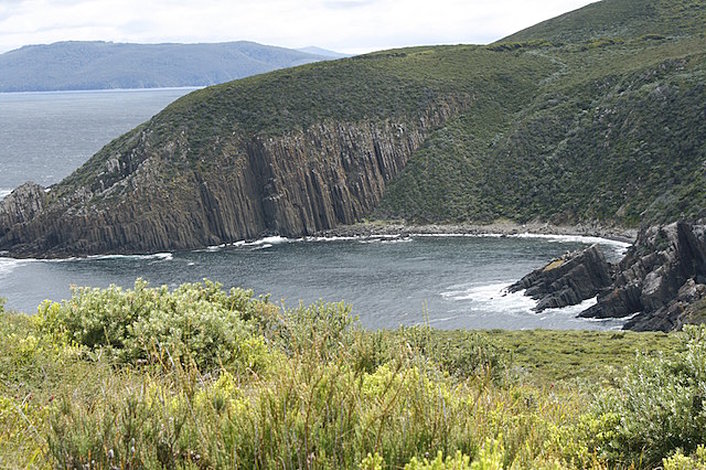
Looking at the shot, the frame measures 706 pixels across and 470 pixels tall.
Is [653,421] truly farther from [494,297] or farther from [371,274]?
[371,274]

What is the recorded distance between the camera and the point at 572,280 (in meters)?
72.4

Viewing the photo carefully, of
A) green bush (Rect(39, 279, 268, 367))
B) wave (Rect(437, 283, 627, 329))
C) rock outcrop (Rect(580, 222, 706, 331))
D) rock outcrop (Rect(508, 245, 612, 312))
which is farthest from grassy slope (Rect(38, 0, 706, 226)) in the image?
green bush (Rect(39, 279, 268, 367))

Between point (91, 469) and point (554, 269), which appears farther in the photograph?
point (554, 269)

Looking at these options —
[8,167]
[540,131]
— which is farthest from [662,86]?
[8,167]

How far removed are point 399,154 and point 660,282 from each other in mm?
71243

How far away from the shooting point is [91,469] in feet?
21.4

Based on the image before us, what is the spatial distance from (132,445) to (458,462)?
293cm

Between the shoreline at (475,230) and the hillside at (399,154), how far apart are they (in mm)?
2238

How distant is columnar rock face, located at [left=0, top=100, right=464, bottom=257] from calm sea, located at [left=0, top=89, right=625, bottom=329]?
5.20 metres

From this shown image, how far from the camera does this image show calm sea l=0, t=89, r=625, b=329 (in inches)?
2731

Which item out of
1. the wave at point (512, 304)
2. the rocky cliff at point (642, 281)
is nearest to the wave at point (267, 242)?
the wave at point (512, 304)

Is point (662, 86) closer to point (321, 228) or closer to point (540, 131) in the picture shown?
point (540, 131)

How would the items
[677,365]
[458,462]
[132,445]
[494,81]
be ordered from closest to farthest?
1. [458,462]
2. [132,445]
3. [677,365]
4. [494,81]

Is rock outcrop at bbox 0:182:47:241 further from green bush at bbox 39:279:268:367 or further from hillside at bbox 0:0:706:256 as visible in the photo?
green bush at bbox 39:279:268:367
